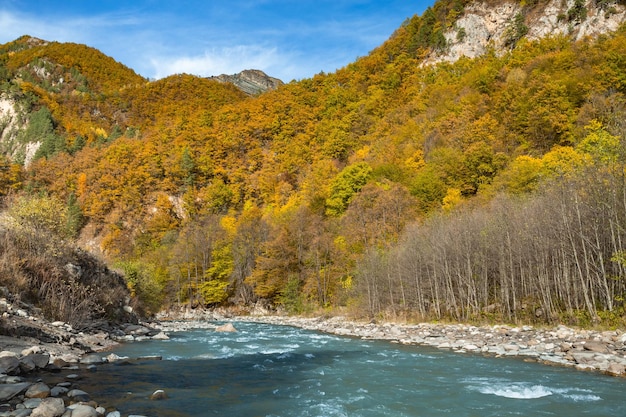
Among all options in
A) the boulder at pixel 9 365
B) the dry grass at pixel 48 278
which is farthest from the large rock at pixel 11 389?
the dry grass at pixel 48 278

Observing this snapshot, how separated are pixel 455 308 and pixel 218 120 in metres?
104

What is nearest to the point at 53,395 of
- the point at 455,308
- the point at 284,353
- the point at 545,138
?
the point at 284,353

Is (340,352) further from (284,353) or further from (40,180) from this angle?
(40,180)

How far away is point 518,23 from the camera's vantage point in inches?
3620

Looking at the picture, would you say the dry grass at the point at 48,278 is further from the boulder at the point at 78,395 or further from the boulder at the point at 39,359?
the boulder at the point at 78,395

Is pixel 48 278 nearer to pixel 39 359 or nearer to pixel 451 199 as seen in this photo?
pixel 39 359

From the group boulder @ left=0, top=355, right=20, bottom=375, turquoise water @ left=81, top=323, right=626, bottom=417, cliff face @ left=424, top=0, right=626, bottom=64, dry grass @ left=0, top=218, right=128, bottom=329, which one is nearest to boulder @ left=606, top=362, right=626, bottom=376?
turquoise water @ left=81, top=323, right=626, bottom=417

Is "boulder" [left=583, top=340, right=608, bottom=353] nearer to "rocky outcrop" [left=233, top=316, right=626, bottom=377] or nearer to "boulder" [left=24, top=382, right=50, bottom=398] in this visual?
"rocky outcrop" [left=233, top=316, right=626, bottom=377]

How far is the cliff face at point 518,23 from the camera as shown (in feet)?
252

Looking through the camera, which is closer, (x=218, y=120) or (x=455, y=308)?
(x=455, y=308)

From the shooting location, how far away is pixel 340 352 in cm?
1950

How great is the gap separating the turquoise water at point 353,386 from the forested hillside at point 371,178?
30.7 ft

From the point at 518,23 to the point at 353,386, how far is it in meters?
103

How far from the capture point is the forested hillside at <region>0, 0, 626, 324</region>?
2412cm
